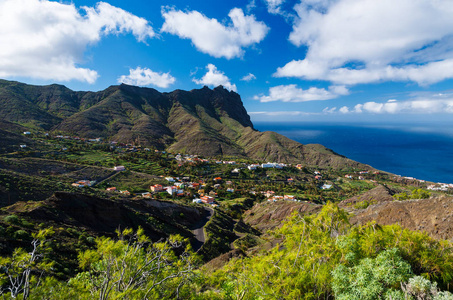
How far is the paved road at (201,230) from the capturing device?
35.4 meters

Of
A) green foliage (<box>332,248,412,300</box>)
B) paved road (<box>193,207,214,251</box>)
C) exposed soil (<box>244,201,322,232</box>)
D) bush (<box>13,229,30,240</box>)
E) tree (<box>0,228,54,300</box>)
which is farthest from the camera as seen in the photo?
exposed soil (<box>244,201,322,232</box>)

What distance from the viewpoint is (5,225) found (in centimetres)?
1728

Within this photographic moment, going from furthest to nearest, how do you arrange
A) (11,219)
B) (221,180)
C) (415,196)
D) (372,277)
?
(221,180), (415,196), (11,219), (372,277)

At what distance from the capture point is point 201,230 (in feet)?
137

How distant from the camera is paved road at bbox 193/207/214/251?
35438 millimetres

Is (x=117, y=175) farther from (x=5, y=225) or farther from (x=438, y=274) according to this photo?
(x=438, y=274)

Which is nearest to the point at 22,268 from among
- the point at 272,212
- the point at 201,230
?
the point at 201,230

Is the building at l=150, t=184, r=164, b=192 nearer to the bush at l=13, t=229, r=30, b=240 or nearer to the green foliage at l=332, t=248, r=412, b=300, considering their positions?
the bush at l=13, t=229, r=30, b=240

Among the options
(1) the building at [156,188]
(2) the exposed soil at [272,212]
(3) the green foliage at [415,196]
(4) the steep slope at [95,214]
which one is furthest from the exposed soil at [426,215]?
(1) the building at [156,188]

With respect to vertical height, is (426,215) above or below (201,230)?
above

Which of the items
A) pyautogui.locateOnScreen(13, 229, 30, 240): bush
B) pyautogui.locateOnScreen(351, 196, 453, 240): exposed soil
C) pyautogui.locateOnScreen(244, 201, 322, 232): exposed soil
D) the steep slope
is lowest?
pyautogui.locateOnScreen(244, 201, 322, 232): exposed soil

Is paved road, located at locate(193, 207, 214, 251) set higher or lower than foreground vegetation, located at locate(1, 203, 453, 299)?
lower

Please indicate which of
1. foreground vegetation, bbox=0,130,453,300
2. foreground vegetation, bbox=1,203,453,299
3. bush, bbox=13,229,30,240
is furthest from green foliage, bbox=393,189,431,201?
bush, bbox=13,229,30,240

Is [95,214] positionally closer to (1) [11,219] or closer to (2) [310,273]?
(1) [11,219]
